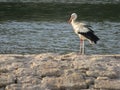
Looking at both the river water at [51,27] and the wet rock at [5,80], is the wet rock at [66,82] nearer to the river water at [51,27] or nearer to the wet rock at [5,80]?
the wet rock at [5,80]

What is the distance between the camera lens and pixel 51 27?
36938 mm

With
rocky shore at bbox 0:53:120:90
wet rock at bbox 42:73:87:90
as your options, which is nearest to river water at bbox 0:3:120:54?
rocky shore at bbox 0:53:120:90

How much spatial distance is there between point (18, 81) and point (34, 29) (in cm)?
2592

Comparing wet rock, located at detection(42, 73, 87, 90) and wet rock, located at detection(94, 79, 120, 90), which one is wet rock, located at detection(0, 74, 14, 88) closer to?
wet rock, located at detection(42, 73, 87, 90)

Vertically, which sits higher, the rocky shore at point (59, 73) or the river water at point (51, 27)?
the rocky shore at point (59, 73)

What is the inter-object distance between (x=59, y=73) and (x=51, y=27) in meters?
26.9

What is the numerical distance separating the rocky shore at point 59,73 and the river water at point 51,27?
15.3 meters

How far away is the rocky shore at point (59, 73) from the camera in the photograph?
9.76 metres

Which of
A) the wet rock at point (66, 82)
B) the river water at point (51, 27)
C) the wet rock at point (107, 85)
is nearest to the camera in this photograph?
the wet rock at point (107, 85)

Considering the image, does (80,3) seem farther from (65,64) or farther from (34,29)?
(65,64)

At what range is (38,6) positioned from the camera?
2124 inches

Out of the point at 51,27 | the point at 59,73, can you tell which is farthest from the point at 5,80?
the point at 51,27

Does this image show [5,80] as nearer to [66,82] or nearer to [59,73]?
[59,73]

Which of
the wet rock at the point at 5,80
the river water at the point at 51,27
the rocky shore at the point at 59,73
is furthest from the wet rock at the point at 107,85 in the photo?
the river water at the point at 51,27
